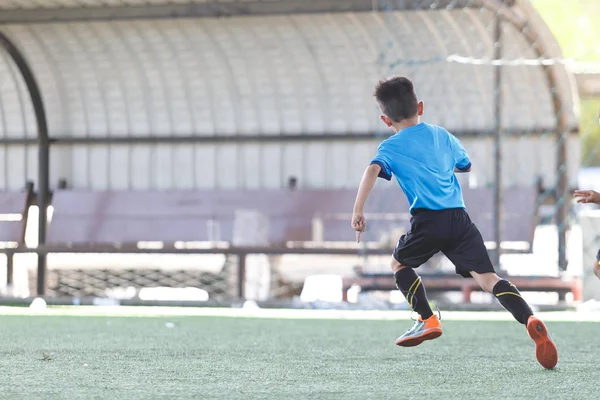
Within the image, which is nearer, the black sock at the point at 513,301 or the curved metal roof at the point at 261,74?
the black sock at the point at 513,301

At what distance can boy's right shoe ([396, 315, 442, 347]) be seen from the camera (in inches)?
203

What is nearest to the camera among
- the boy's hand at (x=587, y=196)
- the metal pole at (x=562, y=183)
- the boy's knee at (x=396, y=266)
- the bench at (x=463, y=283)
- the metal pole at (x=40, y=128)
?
the boy's hand at (x=587, y=196)

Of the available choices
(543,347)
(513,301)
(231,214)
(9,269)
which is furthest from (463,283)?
Result: (543,347)

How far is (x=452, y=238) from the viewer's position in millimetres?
5145

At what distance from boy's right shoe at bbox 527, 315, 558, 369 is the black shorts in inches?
18.8

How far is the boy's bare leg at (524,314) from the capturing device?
15.3 feet

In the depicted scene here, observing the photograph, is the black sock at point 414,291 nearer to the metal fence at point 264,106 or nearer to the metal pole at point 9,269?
the metal fence at point 264,106

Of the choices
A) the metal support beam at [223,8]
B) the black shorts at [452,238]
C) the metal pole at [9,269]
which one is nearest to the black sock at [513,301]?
the black shorts at [452,238]

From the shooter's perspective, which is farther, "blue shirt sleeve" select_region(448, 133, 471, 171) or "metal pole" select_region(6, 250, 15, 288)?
"metal pole" select_region(6, 250, 15, 288)

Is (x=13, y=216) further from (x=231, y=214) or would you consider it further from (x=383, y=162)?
(x=383, y=162)

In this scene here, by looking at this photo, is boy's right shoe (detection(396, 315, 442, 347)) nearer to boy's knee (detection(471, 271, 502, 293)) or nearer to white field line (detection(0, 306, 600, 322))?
boy's knee (detection(471, 271, 502, 293))

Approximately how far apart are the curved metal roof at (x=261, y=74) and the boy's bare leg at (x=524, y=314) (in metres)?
8.05

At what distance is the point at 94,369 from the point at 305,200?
934 centimetres

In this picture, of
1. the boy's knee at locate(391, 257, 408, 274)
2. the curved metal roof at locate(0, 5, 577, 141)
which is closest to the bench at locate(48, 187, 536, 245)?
the curved metal roof at locate(0, 5, 577, 141)
